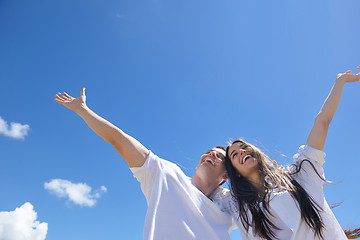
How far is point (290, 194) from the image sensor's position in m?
3.82

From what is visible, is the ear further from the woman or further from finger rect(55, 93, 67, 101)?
finger rect(55, 93, 67, 101)

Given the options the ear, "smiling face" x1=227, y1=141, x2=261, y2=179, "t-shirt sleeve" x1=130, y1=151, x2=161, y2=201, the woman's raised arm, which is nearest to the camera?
"t-shirt sleeve" x1=130, y1=151, x2=161, y2=201

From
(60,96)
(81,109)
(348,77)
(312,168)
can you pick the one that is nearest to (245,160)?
(312,168)

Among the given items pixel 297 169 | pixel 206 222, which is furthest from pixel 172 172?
pixel 297 169

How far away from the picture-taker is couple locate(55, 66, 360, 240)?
11.0ft

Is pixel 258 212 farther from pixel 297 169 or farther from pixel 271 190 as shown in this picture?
pixel 297 169

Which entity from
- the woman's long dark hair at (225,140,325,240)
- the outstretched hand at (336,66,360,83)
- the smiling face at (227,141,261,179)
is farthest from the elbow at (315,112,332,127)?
the smiling face at (227,141,261,179)

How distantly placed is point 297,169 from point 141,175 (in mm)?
2377

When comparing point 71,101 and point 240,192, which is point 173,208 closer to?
point 240,192

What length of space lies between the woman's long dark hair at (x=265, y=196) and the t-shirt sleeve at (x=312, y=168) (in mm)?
88

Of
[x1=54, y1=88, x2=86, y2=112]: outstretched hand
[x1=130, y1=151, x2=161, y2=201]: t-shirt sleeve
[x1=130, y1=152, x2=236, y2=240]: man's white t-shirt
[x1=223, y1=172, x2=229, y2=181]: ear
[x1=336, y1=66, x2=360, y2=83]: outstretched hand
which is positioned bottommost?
[x1=130, y1=152, x2=236, y2=240]: man's white t-shirt

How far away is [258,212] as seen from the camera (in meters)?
4.03

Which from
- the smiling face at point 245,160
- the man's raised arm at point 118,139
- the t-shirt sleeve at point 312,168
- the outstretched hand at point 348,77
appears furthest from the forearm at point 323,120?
the man's raised arm at point 118,139

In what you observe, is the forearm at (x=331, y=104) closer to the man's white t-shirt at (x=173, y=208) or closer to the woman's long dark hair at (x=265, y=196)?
the woman's long dark hair at (x=265, y=196)
